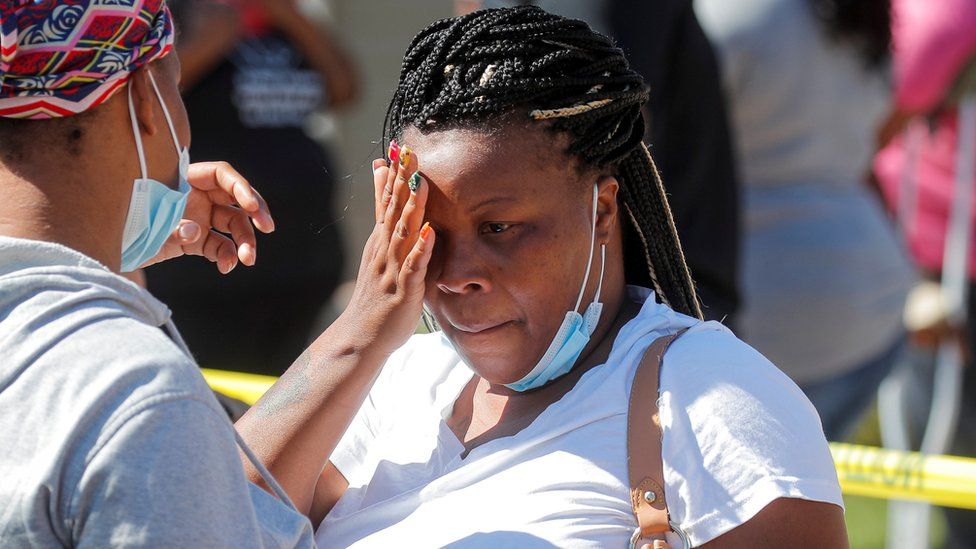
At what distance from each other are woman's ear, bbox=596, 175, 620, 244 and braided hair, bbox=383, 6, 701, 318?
0.03 m

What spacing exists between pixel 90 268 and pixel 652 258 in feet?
3.92

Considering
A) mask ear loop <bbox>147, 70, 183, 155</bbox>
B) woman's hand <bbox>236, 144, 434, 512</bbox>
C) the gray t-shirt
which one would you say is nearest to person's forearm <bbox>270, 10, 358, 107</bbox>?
woman's hand <bbox>236, 144, 434, 512</bbox>

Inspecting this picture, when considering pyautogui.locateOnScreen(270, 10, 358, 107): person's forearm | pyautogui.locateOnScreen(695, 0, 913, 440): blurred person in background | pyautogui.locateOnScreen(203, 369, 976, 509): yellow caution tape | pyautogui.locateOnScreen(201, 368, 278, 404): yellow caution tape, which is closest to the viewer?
pyautogui.locateOnScreen(203, 369, 976, 509): yellow caution tape

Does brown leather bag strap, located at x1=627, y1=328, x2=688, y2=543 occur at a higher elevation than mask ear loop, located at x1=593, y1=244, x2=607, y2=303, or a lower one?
lower

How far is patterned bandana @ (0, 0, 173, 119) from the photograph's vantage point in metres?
1.60

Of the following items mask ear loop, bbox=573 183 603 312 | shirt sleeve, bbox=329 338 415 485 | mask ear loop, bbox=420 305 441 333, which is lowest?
shirt sleeve, bbox=329 338 415 485

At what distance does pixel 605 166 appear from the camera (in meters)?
2.35

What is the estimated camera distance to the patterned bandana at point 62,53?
63.1 inches

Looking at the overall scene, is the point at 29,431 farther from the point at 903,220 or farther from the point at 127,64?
the point at 903,220

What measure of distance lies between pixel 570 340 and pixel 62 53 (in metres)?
1.05

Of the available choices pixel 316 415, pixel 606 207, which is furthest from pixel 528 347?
pixel 316 415

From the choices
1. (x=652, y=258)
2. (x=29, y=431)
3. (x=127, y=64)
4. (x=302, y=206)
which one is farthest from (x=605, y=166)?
(x=302, y=206)

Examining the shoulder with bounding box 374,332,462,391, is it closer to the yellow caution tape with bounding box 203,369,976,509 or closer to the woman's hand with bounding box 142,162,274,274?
the woman's hand with bounding box 142,162,274,274

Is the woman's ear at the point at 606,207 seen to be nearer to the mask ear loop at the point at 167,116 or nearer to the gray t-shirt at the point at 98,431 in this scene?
the mask ear loop at the point at 167,116
